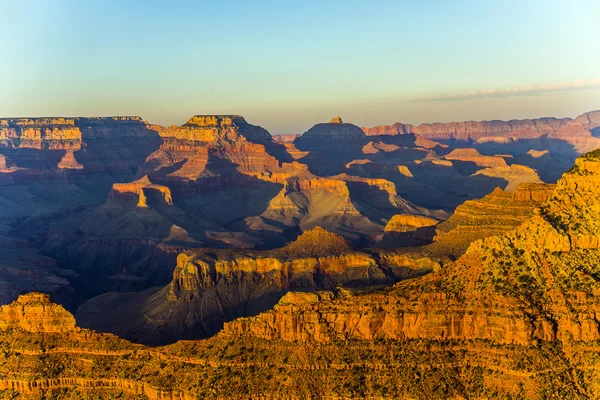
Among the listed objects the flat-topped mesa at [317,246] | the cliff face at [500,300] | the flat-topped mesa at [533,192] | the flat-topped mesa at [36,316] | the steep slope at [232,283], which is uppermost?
the flat-topped mesa at [533,192]

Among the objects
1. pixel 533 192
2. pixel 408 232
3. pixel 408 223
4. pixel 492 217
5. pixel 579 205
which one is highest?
pixel 579 205

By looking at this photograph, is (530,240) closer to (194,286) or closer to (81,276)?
(194,286)

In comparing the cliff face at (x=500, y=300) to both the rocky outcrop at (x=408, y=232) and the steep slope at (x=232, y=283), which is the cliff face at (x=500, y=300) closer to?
the steep slope at (x=232, y=283)

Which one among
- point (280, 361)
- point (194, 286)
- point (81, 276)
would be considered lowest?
point (81, 276)

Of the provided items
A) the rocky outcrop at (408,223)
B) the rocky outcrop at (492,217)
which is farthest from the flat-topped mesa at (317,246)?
the rocky outcrop at (408,223)

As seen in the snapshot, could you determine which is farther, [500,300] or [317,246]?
[317,246]

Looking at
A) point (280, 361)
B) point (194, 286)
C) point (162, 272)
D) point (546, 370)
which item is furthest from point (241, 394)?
point (162, 272)

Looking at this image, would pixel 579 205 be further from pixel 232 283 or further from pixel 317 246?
pixel 232 283

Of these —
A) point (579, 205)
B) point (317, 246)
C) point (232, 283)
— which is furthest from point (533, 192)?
point (232, 283)
